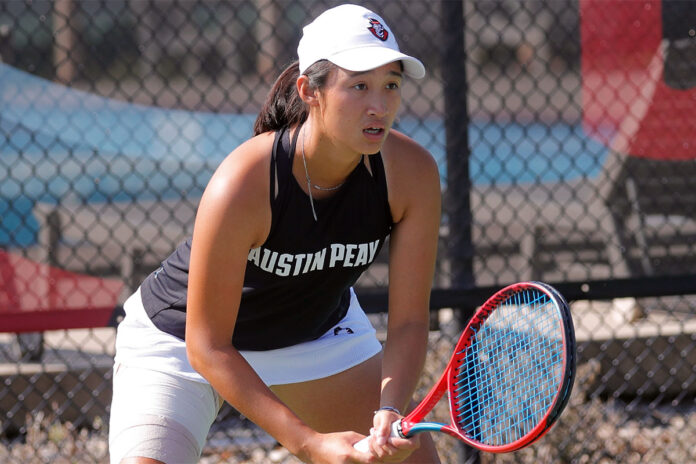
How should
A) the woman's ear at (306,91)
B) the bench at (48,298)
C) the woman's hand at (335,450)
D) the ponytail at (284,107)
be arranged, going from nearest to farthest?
the woman's hand at (335,450) → the woman's ear at (306,91) → the ponytail at (284,107) → the bench at (48,298)

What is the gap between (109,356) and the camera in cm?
395

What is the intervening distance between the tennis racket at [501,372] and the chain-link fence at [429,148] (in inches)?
46.4

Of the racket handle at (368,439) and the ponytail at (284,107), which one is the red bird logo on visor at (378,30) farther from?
the racket handle at (368,439)

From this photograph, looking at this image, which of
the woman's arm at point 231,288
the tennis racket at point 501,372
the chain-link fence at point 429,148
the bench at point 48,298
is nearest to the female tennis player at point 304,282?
the woman's arm at point 231,288

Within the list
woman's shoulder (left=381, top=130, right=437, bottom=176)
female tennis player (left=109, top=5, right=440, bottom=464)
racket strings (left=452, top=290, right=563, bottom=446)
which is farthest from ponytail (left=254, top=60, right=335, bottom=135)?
racket strings (left=452, top=290, right=563, bottom=446)

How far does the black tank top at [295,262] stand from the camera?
90.0 inches

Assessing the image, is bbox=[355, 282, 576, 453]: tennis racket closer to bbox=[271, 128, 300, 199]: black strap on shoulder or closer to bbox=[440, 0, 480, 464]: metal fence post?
bbox=[271, 128, 300, 199]: black strap on shoulder

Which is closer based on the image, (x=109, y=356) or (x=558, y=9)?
(x=558, y=9)

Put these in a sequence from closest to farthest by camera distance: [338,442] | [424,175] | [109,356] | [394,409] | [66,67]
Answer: [338,442]
[394,409]
[424,175]
[66,67]
[109,356]

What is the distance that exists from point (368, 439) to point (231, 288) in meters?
0.47

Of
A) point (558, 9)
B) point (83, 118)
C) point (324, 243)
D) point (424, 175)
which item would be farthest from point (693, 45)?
point (83, 118)

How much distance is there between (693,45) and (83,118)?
239cm

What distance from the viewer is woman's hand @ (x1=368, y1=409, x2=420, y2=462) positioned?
212 cm

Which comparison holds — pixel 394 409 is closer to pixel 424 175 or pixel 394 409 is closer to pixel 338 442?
pixel 338 442
